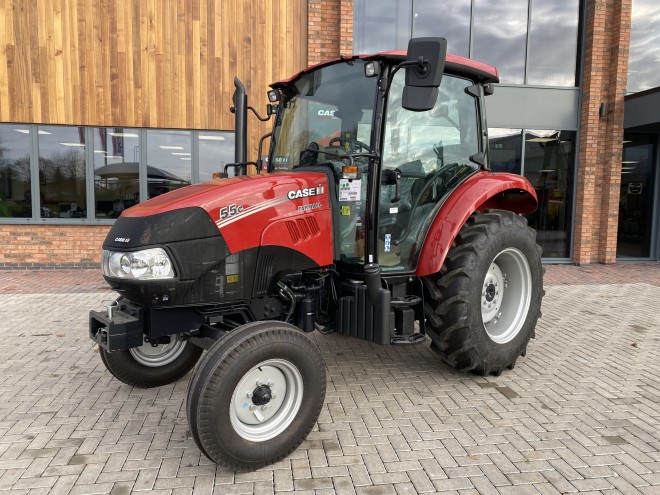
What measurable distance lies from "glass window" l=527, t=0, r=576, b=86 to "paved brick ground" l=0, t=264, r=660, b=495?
22.1 feet

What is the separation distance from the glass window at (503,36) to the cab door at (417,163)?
670cm

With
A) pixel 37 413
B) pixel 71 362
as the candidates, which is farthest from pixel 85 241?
pixel 37 413

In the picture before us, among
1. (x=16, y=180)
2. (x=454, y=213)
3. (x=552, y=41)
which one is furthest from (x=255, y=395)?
(x=552, y=41)

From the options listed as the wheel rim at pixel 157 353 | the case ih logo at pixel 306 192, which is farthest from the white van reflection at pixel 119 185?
the case ih logo at pixel 306 192

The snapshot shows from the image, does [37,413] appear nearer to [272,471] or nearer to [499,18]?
[272,471]

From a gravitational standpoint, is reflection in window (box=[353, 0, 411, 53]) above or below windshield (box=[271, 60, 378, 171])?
above

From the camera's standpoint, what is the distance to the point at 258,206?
3133 millimetres

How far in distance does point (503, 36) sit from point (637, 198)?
15.5 ft

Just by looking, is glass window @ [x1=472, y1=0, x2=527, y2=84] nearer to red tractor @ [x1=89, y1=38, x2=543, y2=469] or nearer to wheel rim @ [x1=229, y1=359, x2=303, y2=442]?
red tractor @ [x1=89, y1=38, x2=543, y2=469]

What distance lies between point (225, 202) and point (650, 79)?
36.9 ft

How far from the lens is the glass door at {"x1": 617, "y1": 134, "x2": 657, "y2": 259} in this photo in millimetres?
11039

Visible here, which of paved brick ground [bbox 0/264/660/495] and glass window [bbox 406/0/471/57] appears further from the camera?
glass window [bbox 406/0/471/57]

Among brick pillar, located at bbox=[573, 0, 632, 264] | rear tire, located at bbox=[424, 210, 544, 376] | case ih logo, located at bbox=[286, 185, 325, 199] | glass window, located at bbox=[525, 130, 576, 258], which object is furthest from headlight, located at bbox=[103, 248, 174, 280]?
brick pillar, located at bbox=[573, 0, 632, 264]

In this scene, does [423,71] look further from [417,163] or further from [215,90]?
[215,90]
